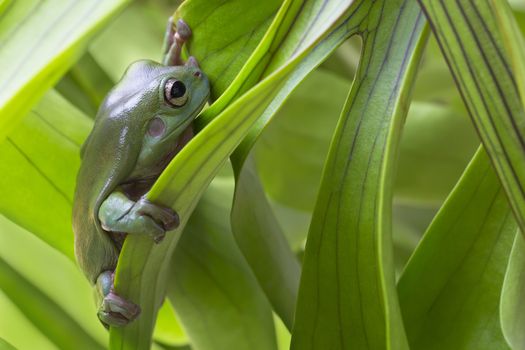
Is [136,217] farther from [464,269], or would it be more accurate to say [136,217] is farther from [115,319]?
[464,269]

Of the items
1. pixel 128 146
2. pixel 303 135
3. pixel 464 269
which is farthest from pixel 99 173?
pixel 303 135

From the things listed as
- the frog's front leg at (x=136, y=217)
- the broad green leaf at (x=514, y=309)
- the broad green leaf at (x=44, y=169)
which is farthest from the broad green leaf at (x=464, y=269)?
the broad green leaf at (x=44, y=169)

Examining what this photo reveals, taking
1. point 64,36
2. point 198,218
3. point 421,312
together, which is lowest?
point 421,312

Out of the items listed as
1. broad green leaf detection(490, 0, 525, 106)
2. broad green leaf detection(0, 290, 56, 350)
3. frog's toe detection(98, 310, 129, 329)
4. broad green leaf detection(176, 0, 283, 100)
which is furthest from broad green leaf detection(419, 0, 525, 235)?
broad green leaf detection(0, 290, 56, 350)

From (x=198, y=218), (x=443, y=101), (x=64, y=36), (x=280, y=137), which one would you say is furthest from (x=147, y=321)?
(x=443, y=101)

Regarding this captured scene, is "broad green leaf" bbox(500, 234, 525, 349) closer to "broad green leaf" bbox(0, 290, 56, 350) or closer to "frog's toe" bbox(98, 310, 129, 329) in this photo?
"frog's toe" bbox(98, 310, 129, 329)

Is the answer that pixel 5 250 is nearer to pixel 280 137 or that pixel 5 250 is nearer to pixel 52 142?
pixel 52 142

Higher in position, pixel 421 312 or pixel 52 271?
pixel 52 271
